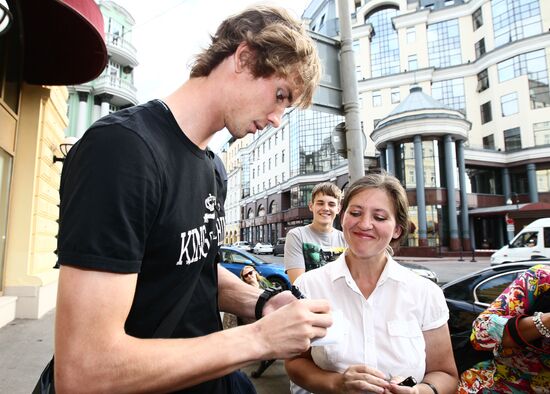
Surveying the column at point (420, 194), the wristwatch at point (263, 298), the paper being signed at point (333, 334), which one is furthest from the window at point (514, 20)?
the paper being signed at point (333, 334)

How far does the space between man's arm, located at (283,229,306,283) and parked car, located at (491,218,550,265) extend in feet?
41.7

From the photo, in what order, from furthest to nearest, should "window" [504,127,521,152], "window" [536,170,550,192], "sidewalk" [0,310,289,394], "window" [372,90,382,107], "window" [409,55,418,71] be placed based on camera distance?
"window" [372,90,382,107]
"window" [409,55,418,71]
"window" [504,127,521,152]
"window" [536,170,550,192]
"sidewalk" [0,310,289,394]

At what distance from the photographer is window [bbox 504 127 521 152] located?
33.0m

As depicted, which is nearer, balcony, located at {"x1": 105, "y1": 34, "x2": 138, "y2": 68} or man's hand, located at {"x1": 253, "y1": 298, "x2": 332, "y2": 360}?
man's hand, located at {"x1": 253, "y1": 298, "x2": 332, "y2": 360}

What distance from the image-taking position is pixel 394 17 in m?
41.2

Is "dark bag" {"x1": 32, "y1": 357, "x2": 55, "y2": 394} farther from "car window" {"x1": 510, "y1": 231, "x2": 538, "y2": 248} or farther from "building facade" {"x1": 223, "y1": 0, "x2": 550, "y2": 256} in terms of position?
"building facade" {"x1": 223, "y1": 0, "x2": 550, "y2": 256}

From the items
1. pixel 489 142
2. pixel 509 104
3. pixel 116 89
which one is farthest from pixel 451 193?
pixel 116 89

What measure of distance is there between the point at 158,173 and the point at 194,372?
21.3 inches

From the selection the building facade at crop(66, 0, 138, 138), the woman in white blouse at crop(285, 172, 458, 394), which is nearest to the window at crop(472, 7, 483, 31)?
the building facade at crop(66, 0, 138, 138)

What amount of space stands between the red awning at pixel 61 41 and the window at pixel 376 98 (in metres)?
39.7

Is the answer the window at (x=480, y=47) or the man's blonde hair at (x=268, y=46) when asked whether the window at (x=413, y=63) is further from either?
the man's blonde hair at (x=268, y=46)

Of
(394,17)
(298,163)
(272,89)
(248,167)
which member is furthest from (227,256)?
(248,167)

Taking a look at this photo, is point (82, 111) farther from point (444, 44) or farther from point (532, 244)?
point (444, 44)

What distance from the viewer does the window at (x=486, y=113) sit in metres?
36.1
